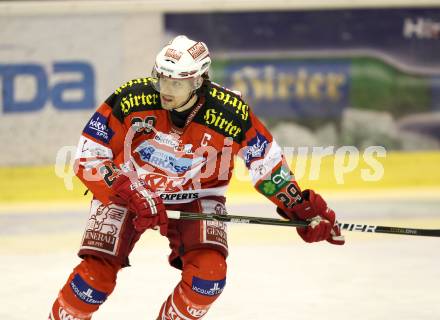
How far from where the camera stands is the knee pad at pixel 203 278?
4406mm

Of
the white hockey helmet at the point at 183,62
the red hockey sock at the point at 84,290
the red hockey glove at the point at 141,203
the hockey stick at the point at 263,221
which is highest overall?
the white hockey helmet at the point at 183,62

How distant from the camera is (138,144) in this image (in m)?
4.71

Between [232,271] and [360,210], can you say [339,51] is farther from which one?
[232,271]

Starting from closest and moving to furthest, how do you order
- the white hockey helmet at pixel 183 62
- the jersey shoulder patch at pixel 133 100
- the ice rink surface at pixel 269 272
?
the white hockey helmet at pixel 183 62 < the jersey shoulder patch at pixel 133 100 < the ice rink surface at pixel 269 272

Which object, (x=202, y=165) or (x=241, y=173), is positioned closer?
(x=202, y=165)

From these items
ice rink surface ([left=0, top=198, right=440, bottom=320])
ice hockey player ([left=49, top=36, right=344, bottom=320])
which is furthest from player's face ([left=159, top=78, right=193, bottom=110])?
ice rink surface ([left=0, top=198, right=440, bottom=320])

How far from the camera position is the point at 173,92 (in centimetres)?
450

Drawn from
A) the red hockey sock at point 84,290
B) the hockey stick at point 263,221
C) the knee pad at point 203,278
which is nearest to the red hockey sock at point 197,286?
the knee pad at point 203,278

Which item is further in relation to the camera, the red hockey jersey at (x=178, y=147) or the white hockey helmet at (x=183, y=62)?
the red hockey jersey at (x=178, y=147)

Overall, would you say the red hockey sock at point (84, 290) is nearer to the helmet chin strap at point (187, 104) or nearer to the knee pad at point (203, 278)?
the knee pad at point (203, 278)

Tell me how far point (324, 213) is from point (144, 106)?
964 millimetres

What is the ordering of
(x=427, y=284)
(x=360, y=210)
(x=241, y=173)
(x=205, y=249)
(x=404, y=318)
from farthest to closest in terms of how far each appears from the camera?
(x=241, y=173) < (x=360, y=210) < (x=427, y=284) < (x=404, y=318) < (x=205, y=249)

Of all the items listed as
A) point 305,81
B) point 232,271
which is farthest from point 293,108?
point 232,271

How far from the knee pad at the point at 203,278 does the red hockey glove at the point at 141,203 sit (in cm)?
21
